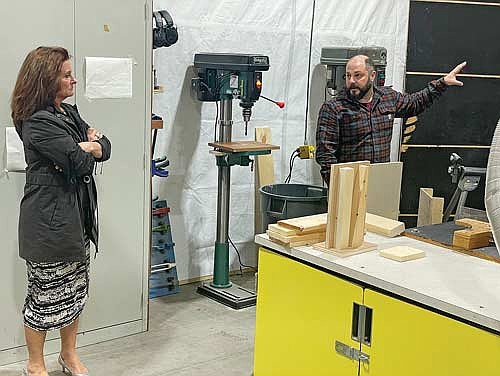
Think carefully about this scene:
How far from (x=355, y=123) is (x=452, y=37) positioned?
1.62m

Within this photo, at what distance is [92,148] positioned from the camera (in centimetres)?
286

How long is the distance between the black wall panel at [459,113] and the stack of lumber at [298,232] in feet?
9.26

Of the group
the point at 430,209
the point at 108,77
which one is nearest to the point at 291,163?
the point at 430,209

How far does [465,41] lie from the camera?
5.14 m

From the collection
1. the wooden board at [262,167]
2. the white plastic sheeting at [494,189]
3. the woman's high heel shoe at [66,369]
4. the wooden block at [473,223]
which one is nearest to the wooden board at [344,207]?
the wooden block at [473,223]

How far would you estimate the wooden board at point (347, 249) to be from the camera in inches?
96.0

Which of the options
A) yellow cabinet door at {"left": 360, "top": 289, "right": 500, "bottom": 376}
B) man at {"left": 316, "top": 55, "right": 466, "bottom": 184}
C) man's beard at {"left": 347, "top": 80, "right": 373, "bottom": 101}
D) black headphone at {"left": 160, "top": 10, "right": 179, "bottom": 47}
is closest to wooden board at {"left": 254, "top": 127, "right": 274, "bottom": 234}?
man at {"left": 316, "top": 55, "right": 466, "bottom": 184}

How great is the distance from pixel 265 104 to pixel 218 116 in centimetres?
46

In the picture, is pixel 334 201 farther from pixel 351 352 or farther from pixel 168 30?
pixel 168 30

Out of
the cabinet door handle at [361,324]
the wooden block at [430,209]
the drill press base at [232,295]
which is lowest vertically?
the drill press base at [232,295]

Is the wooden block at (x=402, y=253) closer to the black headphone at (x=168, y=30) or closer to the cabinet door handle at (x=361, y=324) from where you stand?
the cabinet door handle at (x=361, y=324)

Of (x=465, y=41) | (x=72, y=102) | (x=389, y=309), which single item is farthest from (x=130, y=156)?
(x=465, y=41)

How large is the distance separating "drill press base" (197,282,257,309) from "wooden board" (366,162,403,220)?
4.11ft

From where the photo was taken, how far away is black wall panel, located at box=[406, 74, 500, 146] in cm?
519
